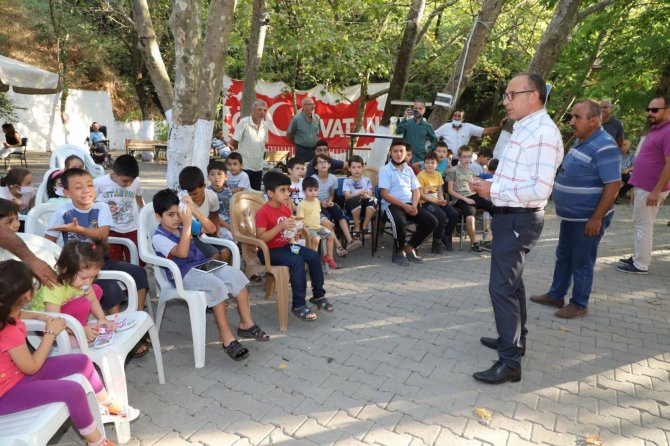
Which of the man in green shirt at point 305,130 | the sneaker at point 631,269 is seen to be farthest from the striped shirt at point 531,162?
the man in green shirt at point 305,130

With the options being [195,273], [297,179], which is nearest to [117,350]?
[195,273]

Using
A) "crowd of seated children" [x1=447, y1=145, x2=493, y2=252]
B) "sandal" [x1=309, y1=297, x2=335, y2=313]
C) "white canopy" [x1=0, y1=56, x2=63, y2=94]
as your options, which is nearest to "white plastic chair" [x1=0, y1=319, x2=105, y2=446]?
"sandal" [x1=309, y1=297, x2=335, y2=313]

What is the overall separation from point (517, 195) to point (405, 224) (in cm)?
289

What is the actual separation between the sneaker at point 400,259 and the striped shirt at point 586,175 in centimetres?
207

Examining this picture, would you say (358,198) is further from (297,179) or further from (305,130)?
(305,130)

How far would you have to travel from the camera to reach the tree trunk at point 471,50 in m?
8.27

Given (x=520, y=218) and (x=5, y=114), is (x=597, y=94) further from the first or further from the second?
(x=5, y=114)

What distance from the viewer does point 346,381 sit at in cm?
327

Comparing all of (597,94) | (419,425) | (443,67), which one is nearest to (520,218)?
(419,425)

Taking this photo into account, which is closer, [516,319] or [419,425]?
[419,425]

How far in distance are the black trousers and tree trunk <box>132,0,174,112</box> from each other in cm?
293

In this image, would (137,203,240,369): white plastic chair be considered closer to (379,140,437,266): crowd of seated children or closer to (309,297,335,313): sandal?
(309,297,335,313): sandal

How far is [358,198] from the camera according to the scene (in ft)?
20.1

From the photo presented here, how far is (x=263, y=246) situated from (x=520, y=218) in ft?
6.98
